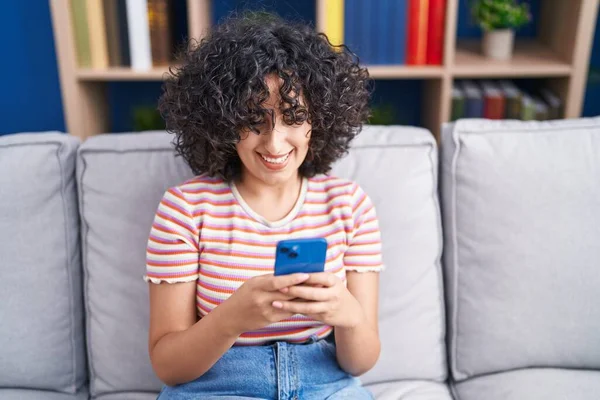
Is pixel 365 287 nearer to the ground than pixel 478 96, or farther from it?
nearer to the ground

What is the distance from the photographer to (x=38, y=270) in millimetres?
1144

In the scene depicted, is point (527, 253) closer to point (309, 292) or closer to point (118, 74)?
point (309, 292)

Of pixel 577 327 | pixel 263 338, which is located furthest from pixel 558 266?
pixel 263 338

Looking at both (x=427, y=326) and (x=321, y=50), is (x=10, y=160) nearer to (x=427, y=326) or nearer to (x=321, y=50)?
(x=321, y=50)

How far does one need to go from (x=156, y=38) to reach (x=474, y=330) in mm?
1300

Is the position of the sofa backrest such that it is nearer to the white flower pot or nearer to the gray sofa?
the gray sofa

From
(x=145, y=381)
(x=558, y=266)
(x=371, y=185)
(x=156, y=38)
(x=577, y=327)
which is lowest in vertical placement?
(x=145, y=381)

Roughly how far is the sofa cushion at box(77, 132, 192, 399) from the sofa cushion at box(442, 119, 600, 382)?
0.61 metres

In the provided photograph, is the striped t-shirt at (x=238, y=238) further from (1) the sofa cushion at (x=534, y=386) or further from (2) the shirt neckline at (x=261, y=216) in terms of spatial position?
(1) the sofa cushion at (x=534, y=386)

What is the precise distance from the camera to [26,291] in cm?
114

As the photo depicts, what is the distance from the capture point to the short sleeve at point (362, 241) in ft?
3.26

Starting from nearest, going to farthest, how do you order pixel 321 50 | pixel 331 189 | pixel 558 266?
pixel 321 50 < pixel 331 189 < pixel 558 266

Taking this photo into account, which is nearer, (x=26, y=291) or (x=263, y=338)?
(x=263, y=338)

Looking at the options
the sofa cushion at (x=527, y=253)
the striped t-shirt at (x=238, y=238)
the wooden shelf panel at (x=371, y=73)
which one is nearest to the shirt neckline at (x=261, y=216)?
the striped t-shirt at (x=238, y=238)
